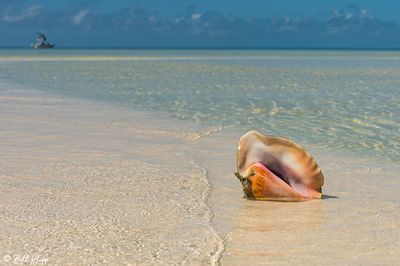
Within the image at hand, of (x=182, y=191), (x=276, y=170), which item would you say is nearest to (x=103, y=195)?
(x=182, y=191)

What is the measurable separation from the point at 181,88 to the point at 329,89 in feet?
12.2

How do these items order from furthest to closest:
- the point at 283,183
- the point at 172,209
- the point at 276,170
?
the point at 276,170, the point at 283,183, the point at 172,209

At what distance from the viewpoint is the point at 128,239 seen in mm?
3551

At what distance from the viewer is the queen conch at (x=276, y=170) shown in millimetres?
4531

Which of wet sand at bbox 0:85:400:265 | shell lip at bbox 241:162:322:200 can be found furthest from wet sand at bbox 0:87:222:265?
shell lip at bbox 241:162:322:200

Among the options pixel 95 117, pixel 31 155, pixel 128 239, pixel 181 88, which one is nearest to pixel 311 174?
pixel 128 239

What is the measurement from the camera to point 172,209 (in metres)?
4.24

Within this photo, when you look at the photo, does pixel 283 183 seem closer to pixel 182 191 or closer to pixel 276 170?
pixel 276 170

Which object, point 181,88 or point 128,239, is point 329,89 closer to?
point 181,88

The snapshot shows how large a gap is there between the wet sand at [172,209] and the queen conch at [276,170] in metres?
0.10

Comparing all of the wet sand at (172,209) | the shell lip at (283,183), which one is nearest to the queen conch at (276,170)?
the shell lip at (283,183)

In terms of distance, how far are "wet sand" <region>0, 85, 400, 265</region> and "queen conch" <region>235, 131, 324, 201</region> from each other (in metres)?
0.10

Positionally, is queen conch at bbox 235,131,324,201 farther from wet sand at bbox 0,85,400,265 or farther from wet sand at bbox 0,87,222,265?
wet sand at bbox 0,87,222,265

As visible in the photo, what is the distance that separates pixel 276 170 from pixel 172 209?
92cm
